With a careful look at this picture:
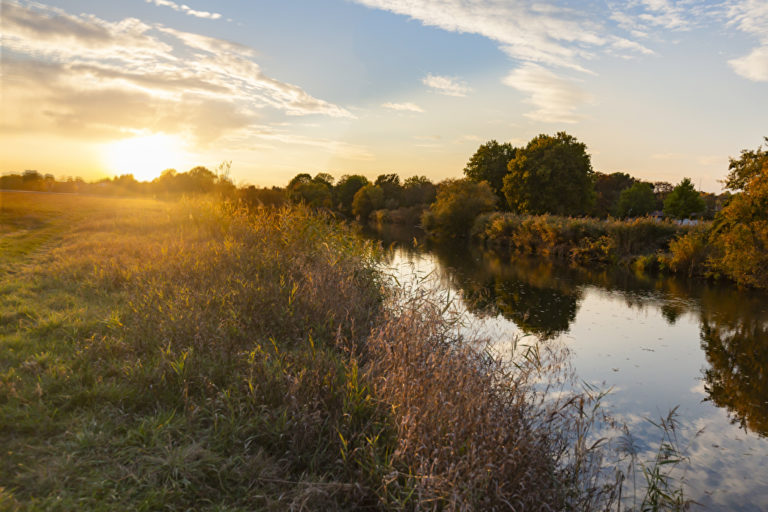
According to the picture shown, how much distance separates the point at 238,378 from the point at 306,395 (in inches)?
29.2

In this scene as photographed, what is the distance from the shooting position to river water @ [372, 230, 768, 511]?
16.3ft

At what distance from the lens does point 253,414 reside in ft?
12.3

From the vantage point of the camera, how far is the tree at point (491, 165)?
4928 centimetres

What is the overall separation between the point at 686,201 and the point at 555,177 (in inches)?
799

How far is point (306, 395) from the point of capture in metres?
3.87

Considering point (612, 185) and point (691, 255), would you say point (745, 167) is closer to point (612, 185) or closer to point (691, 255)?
point (691, 255)

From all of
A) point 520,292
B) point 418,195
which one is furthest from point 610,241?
point 418,195

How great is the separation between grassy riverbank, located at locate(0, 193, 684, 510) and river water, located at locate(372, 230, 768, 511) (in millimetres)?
1270

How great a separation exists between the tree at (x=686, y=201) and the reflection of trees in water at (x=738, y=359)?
4066cm

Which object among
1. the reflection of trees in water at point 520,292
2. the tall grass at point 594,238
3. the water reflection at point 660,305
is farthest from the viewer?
the tall grass at point 594,238

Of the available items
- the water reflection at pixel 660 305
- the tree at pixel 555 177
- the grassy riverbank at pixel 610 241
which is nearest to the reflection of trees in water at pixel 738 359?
the water reflection at pixel 660 305

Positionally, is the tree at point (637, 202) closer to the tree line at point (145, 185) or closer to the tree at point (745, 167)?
the tree at point (745, 167)

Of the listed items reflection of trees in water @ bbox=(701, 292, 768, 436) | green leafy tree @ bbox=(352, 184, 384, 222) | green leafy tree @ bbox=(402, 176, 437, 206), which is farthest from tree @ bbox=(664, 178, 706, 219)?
reflection of trees in water @ bbox=(701, 292, 768, 436)

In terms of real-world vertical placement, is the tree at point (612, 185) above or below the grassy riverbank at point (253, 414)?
above
